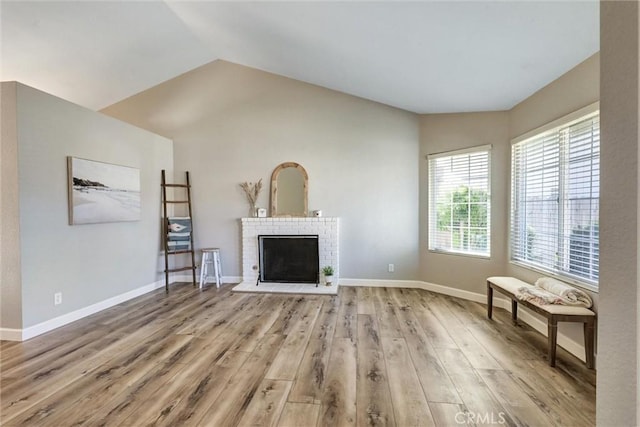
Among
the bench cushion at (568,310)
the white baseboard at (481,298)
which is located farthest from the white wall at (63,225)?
the bench cushion at (568,310)

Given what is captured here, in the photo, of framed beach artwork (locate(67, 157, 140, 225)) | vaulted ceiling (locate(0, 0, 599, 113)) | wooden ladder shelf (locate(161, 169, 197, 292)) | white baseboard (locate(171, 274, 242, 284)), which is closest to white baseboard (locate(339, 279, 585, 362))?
white baseboard (locate(171, 274, 242, 284))

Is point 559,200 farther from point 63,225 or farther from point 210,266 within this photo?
point 63,225

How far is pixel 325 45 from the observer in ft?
10.9

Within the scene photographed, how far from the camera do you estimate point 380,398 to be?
1931mm

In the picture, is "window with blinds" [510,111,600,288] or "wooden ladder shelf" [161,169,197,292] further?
"wooden ladder shelf" [161,169,197,292]

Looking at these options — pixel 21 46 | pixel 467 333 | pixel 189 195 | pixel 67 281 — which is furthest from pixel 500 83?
pixel 21 46

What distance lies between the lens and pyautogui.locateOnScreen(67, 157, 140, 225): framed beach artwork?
3299 mm

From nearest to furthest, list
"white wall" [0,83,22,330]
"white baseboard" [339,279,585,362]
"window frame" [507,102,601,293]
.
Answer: "window frame" [507,102,601,293], "white baseboard" [339,279,585,362], "white wall" [0,83,22,330]

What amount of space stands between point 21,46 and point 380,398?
5346 millimetres

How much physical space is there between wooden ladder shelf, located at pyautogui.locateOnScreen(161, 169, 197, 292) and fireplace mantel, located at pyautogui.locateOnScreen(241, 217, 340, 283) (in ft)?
3.02

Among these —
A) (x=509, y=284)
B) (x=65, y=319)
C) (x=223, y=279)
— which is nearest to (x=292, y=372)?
(x=509, y=284)

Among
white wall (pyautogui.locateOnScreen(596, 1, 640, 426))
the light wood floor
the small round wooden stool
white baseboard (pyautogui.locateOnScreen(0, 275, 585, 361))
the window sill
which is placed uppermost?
white wall (pyautogui.locateOnScreen(596, 1, 640, 426))

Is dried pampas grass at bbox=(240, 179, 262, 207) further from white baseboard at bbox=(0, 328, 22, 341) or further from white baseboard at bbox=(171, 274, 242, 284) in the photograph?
white baseboard at bbox=(0, 328, 22, 341)

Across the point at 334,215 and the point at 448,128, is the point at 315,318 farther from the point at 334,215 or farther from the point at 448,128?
the point at 448,128
